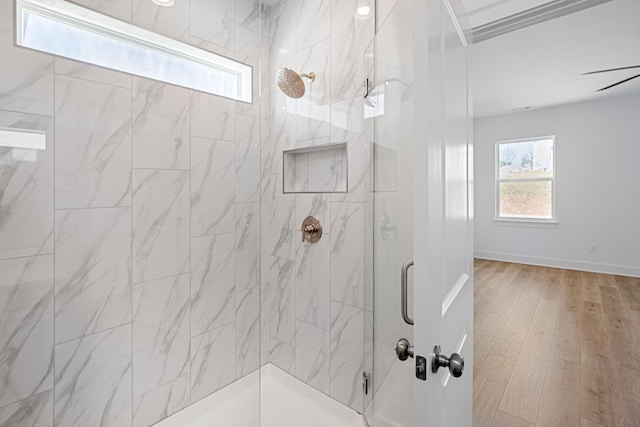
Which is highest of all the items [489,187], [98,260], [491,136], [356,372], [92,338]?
[491,136]

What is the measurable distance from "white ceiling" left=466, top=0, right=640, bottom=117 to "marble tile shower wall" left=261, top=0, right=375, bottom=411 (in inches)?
33.3

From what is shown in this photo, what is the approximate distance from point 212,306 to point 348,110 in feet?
4.73

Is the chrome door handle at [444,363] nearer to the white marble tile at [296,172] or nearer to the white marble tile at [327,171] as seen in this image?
the white marble tile at [327,171]

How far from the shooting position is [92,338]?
4.50 feet

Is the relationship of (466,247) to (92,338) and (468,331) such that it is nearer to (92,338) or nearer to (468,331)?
(468,331)

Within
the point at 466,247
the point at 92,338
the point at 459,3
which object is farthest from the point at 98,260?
the point at 459,3

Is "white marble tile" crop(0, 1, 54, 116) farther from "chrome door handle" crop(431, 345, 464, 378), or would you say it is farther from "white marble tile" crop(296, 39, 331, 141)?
"chrome door handle" crop(431, 345, 464, 378)

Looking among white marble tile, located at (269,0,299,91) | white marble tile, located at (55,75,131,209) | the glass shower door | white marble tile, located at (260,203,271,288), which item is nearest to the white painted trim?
the glass shower door

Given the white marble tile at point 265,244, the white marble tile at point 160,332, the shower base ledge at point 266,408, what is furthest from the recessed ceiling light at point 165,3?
the shower base ledge at point 266,408

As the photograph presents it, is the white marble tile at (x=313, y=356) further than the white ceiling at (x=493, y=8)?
Yes

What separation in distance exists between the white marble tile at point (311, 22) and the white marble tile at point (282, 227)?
1.00m

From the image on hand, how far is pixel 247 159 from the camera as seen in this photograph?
6.23ft

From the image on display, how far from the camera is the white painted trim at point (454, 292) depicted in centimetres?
88

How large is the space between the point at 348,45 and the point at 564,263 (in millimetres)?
5680
